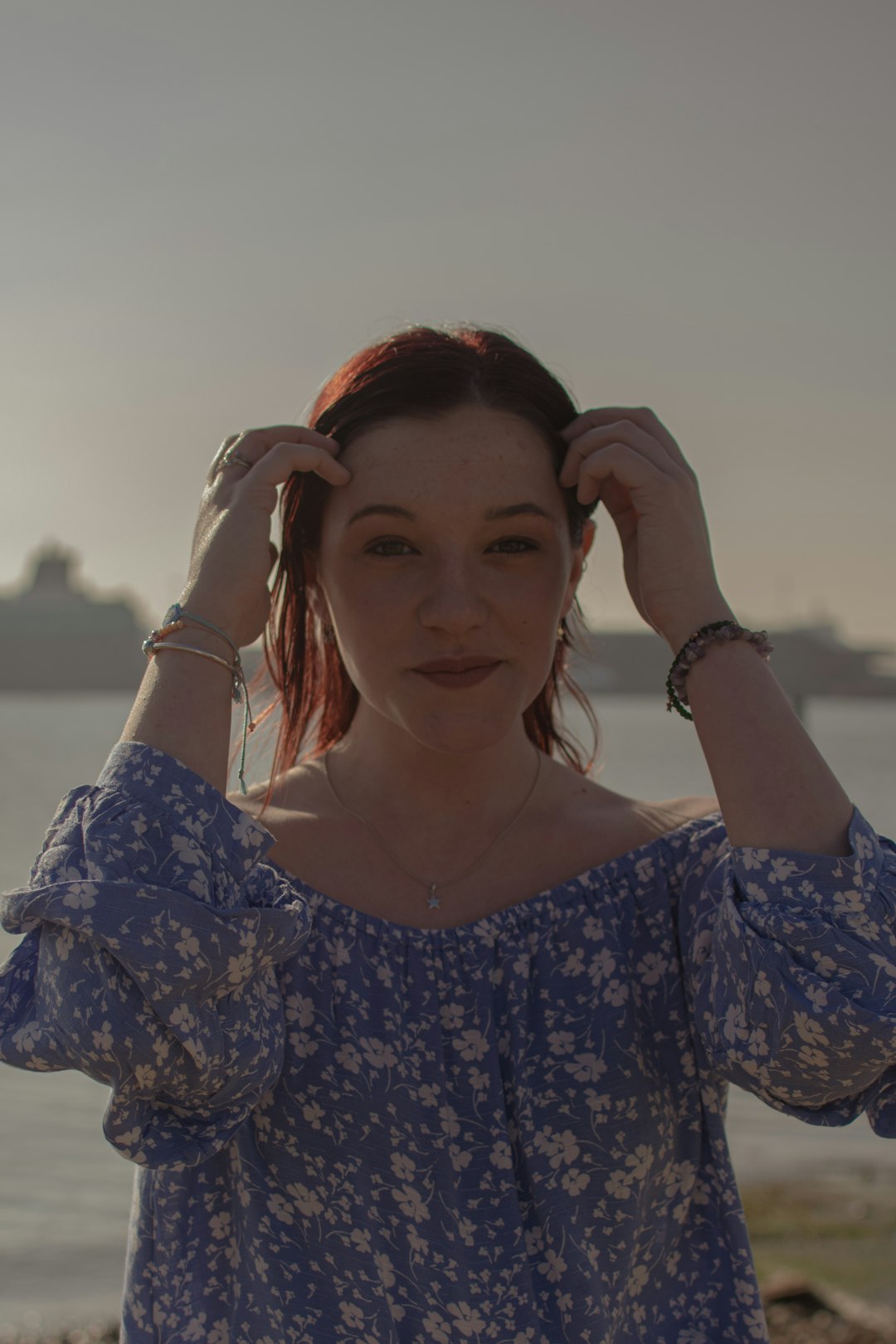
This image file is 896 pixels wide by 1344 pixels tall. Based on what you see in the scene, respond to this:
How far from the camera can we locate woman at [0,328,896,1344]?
147cm

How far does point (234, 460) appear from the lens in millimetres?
1838

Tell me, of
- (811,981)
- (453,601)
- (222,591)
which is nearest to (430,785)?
(453,601)

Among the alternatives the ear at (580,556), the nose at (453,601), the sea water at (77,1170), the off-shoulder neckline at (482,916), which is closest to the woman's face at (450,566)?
the nose at (453,601)

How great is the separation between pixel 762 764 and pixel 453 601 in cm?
47

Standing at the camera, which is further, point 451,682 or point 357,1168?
point 451,682

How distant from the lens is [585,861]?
72.7 inches

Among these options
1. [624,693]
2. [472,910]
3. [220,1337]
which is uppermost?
[624,693]

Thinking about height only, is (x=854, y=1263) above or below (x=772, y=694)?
below

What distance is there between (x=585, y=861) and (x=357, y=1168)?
1.77ft

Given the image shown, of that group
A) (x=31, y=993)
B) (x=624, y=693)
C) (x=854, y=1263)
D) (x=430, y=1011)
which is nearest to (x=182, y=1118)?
(x=31, y=993)

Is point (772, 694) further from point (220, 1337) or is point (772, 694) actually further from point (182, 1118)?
point (220, 1337)

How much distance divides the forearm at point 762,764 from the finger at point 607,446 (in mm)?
328

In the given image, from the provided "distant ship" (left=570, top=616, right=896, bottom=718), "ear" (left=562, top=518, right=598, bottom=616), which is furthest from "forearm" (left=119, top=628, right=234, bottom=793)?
"distant ship" (left=570, top=616, right=896, bottom=718)

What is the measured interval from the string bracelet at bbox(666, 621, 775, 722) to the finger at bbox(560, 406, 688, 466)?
1.06 feet
